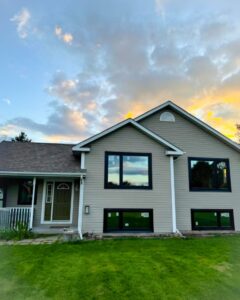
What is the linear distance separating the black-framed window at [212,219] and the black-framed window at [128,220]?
2.50 metres

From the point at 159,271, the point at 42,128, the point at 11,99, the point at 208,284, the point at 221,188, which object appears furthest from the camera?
the point at 42,128

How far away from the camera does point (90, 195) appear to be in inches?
387

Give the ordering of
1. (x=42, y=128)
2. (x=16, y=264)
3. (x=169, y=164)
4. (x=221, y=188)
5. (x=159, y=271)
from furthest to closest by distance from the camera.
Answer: (x=42, y=128), (x=221, y=188), (x=169, y=164), (x=16, y=264), (x=159, y=271)

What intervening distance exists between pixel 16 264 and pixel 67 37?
35.0 ft

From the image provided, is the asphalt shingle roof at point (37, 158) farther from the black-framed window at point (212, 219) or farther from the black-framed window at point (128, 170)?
the black-framed window at point (212, 219)

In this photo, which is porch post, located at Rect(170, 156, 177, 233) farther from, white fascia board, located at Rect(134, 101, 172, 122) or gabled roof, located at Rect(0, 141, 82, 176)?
gabled roof, located at Rect(0, 141, 82, 176)

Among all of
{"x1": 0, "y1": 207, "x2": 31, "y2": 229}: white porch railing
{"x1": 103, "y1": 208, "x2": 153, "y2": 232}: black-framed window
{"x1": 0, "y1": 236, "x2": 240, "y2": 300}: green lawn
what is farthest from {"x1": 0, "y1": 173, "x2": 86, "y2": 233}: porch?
{"x1": 0, "y1": 236, "x2": 240, "y2": 300}: green lawn

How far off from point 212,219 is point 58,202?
7.44 m

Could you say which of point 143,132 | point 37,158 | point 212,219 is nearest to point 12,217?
point 37,158

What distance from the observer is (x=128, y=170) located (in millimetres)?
10352

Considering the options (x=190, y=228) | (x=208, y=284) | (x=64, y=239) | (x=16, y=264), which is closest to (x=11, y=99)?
(x=64, y=239)

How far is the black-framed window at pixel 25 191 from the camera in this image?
11.0 meters

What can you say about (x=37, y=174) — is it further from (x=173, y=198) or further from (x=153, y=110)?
(x=153, y=110)

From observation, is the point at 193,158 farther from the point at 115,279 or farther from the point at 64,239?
the point at 115,279
